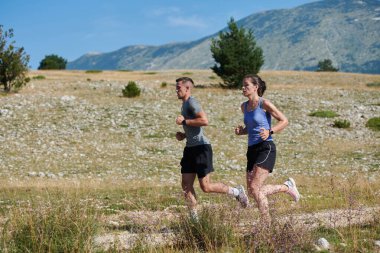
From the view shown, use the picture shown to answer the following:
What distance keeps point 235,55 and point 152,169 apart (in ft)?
87.9

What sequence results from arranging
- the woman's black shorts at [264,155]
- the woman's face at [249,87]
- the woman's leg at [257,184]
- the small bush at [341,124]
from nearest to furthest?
the woman's leg at [257,184] → the woman's black shorts at [264,155] → the woman's face at [249,87] → the small bush at [341,124]

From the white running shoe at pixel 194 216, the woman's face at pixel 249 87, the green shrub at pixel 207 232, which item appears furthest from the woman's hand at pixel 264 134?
the white running shoe at pixel 194 216

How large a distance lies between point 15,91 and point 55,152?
1828 centimetres

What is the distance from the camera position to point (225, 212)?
22.3ft

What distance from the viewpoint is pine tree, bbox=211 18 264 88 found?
41500mm

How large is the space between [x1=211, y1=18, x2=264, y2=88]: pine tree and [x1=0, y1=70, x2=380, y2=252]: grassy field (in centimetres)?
262

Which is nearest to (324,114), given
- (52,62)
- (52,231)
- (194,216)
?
(194,216)

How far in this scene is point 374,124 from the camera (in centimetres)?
2672

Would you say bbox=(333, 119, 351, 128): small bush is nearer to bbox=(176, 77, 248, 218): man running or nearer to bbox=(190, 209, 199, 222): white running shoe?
bbox=(176, 77, 248, 218): man running

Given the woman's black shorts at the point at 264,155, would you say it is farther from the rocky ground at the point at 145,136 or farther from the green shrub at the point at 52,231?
the rocky ground at the point at 145,136

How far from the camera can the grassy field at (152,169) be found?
21.6ft

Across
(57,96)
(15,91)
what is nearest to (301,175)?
(57,96)

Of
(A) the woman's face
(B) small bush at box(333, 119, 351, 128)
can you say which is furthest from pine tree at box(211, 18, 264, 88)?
(A) the woman's face

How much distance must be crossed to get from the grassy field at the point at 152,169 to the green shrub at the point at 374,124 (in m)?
0.37
